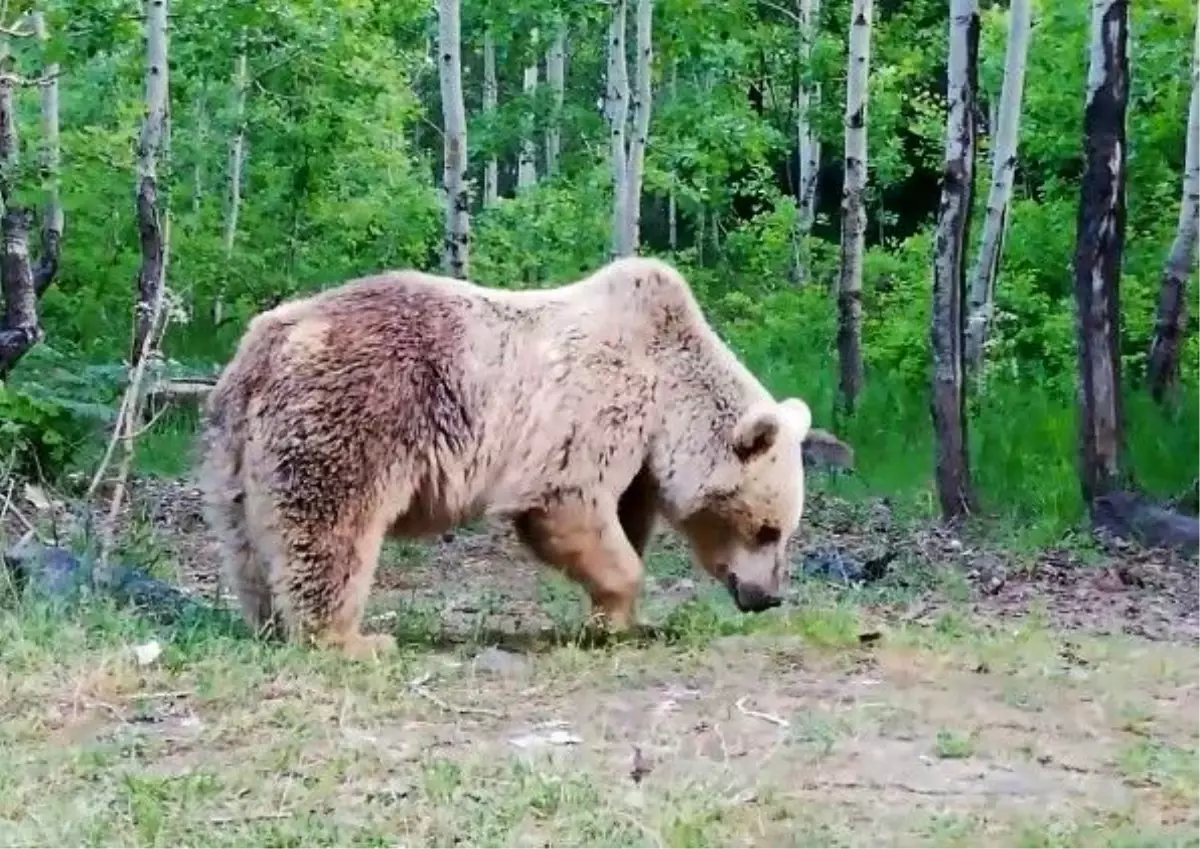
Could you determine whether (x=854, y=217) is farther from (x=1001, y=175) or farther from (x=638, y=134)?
(x=638, y=134)

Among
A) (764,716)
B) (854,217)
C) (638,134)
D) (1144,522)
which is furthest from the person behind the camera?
(638,134)

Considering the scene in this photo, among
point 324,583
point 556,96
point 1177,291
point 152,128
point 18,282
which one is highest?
point 556,96

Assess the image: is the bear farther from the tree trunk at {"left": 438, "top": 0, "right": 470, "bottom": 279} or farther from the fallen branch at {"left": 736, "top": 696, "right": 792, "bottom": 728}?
the tree trunk at {"left": 438, "top": 0, "right": 470, "bottom": 279}

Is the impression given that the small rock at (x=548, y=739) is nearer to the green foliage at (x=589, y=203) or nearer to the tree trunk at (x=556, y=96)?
the green foliage at (x=589, y=203)

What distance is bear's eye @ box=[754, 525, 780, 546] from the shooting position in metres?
6.84

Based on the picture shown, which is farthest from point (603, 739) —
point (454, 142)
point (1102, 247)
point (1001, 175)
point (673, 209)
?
point (673, 209)

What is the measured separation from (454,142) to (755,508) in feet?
26.4

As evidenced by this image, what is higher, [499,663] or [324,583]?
[324,583]

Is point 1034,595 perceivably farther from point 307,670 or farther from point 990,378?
point 990,378

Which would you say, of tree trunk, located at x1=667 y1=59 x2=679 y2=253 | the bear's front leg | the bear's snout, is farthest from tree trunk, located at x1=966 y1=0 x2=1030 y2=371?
tree trunk, located at x1=667 y1=59 x2=679 y2=253

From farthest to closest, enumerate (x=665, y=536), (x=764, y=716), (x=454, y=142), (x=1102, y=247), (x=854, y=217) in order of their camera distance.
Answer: (x=854, y=217), (x=454, y=142), (x=665, y=536), (x=1102, y=247), (x=764, y=716)

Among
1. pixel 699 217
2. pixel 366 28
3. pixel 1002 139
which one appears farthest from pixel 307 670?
pixel 699 217

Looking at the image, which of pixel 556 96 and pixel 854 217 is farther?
pixel 556 96

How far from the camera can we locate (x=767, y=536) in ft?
22.5
